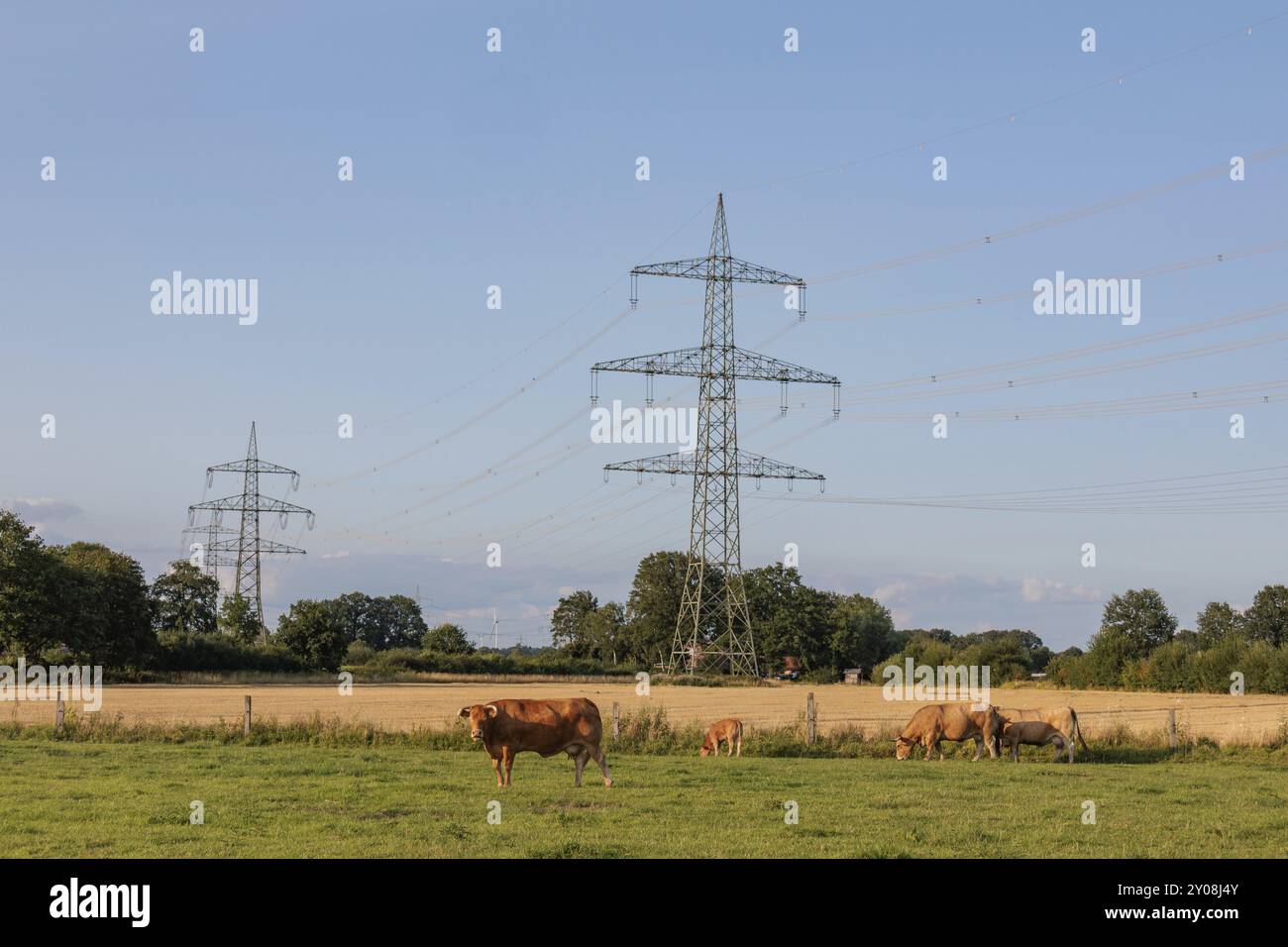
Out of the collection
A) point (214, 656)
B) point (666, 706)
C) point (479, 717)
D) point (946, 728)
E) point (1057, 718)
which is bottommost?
point (666, 706)

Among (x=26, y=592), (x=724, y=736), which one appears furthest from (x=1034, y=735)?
(x=26, y=592)

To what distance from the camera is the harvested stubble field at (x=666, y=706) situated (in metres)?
43.5

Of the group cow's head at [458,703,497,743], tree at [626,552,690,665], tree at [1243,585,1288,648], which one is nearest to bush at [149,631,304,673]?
tree at [626,552,690,665]

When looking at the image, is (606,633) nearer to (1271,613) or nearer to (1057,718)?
(1271,613)

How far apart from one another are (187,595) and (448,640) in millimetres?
30072

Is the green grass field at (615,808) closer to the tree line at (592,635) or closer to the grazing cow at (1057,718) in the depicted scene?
the grazing cow at (1057,718)

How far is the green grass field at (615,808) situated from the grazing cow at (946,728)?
3262 mm

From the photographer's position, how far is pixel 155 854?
50.6 feet

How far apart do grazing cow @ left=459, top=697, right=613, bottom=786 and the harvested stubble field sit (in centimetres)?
1318

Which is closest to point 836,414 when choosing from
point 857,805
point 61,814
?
point 857,805

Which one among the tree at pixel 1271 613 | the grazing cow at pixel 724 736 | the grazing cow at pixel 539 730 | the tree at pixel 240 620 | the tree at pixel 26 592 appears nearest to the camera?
the grazing cow at pixel 539 730

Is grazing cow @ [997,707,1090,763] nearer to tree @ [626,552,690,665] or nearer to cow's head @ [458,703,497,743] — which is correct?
cow's head @ [458,703,497,743]

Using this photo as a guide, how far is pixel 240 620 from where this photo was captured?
383 ft

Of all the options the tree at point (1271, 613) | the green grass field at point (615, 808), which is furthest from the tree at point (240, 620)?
the tree at point (1271, 613)
